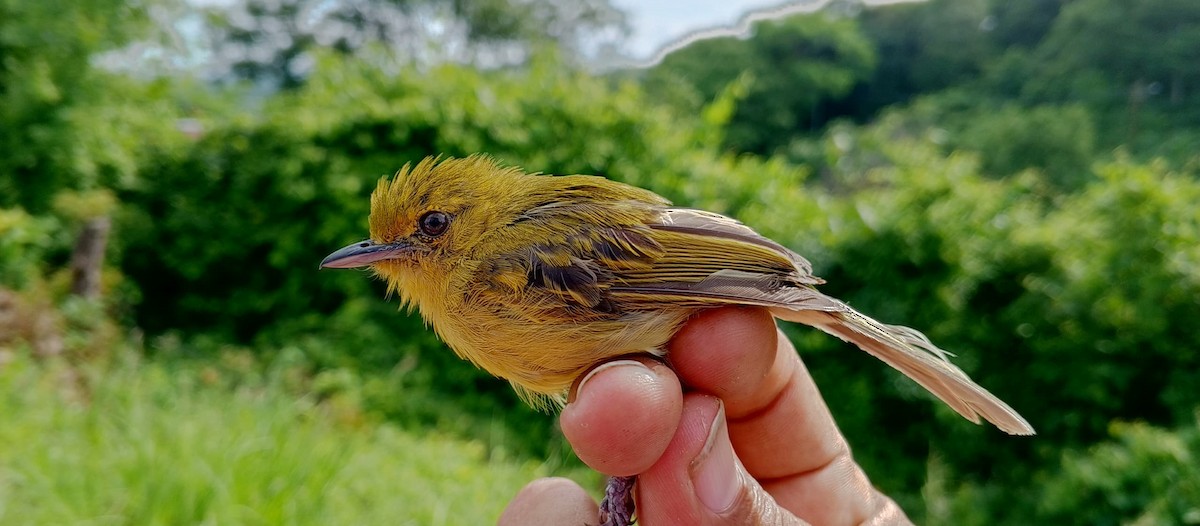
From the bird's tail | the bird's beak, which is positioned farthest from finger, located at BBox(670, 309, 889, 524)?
the bird's beak

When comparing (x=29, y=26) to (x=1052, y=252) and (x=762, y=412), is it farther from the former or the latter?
(x=1052, y=252)

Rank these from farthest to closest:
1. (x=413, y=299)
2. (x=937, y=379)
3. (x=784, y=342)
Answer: (x=784, y=342) → (x=413, y=299) → (x=937, y=379)

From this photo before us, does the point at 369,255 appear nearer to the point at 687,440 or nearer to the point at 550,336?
the point at 550,336

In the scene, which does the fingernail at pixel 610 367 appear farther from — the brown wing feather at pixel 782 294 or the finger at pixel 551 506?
the finger at pixel 551 506

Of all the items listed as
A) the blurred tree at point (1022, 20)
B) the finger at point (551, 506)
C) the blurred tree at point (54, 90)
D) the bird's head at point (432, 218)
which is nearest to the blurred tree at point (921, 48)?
the blurred tree at point (1022, 20)

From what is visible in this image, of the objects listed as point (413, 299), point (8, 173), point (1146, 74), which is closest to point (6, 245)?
point (8, 173)

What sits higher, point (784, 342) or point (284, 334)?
point (784, 342)

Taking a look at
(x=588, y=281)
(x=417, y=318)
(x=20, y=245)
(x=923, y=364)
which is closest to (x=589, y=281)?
(x=588, y=281)
